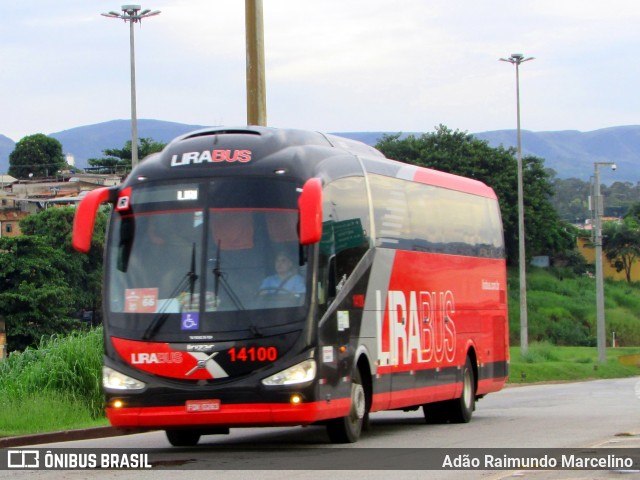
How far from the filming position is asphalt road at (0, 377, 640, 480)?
454 inches

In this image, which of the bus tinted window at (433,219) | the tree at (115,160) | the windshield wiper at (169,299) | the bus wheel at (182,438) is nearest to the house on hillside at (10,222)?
the tree at (115,160)

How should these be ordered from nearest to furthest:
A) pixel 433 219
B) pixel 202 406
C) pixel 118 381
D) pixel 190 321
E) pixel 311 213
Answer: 1. pixel 311 213
2. pixel 202 406
3. pixel 190 321
4. pixel 118 381
5. pixel 433 219

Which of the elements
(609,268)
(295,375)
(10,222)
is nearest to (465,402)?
(295,375)

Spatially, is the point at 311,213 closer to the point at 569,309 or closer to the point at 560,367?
the point at 560,367

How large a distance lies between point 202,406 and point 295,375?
A: 103cm

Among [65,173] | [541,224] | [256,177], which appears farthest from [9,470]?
[65,173]

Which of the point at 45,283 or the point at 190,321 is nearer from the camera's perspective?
the point at 190,321

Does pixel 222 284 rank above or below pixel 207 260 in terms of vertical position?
below

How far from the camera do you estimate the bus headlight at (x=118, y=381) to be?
44.0ft

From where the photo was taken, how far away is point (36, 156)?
150m

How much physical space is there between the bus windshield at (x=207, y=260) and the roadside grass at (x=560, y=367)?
29.4 m

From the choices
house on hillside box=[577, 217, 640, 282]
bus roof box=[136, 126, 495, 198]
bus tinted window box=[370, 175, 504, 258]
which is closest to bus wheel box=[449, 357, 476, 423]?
bus tinted window box=[370, 175, 504, 258]

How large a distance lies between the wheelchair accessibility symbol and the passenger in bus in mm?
722

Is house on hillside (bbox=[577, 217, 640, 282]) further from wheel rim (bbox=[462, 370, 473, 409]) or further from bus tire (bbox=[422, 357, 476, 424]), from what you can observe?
bus tire (bbox=[422, 357, 476, 424])
